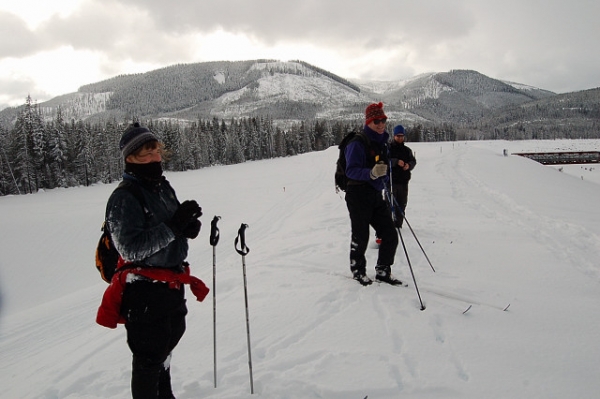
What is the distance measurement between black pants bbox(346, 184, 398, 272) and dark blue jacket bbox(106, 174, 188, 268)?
293 cm

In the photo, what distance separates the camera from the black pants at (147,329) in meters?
2.29

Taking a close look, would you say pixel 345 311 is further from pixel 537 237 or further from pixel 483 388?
pixel 537 237

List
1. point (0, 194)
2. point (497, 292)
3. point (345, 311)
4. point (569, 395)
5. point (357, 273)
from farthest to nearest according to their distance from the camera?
point (0, 194) → point (357, 273) → point (497, 292) → point (345, 311) → point (569, 395)

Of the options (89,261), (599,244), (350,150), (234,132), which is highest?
(234,132)

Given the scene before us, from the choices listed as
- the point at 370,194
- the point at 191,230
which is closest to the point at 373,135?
the point at 370,194

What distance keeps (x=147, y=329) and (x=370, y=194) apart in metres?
3.35

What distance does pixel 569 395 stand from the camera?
8.70 ft

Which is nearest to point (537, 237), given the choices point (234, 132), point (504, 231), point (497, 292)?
point (504, 231)

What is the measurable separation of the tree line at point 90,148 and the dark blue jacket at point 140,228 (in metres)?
32.5

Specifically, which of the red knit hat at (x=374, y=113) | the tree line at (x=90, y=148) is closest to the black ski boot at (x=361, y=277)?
the red knit hat at (x=374, y=113)

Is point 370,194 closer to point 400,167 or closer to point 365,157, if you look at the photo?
point 365,157

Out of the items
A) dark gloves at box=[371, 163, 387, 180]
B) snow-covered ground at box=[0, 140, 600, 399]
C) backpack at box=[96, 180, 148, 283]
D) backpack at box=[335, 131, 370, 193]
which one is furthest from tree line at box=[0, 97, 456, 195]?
backpack at box=[96, 180, 148, 283]

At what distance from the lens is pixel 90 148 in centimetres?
5431

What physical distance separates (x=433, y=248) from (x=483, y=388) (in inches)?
168
